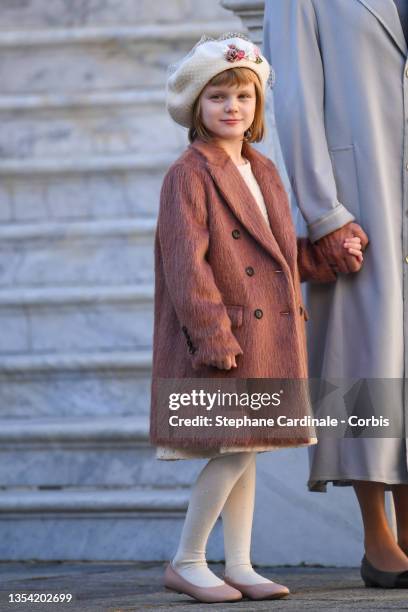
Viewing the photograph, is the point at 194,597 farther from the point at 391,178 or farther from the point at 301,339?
the point at 391,178

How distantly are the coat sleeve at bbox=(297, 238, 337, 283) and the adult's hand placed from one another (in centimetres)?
2

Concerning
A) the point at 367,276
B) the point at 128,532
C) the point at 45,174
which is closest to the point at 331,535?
the point at 128,532

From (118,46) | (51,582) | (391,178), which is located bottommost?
(51,582)

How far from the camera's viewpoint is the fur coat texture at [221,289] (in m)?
3.75

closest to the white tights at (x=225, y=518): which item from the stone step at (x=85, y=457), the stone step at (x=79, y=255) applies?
the stone step at (x=85, y=457)

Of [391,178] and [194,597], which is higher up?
[391,178]

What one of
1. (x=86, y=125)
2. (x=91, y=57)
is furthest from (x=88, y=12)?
(x=86, y=125)

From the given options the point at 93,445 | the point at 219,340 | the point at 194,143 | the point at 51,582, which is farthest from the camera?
the point at 93,445

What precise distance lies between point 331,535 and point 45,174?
182 centimetres

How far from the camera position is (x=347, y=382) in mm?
4105

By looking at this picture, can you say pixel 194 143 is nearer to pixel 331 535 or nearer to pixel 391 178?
pixel 391 178

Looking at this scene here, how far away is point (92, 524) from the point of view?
511cm

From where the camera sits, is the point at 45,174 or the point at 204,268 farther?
the point at 45,174

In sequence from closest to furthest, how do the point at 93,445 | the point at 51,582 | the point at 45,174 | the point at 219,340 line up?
1. the point at 219,340
2. the point at 51,582
3. the point at 93,445
4. the point at 45,174
